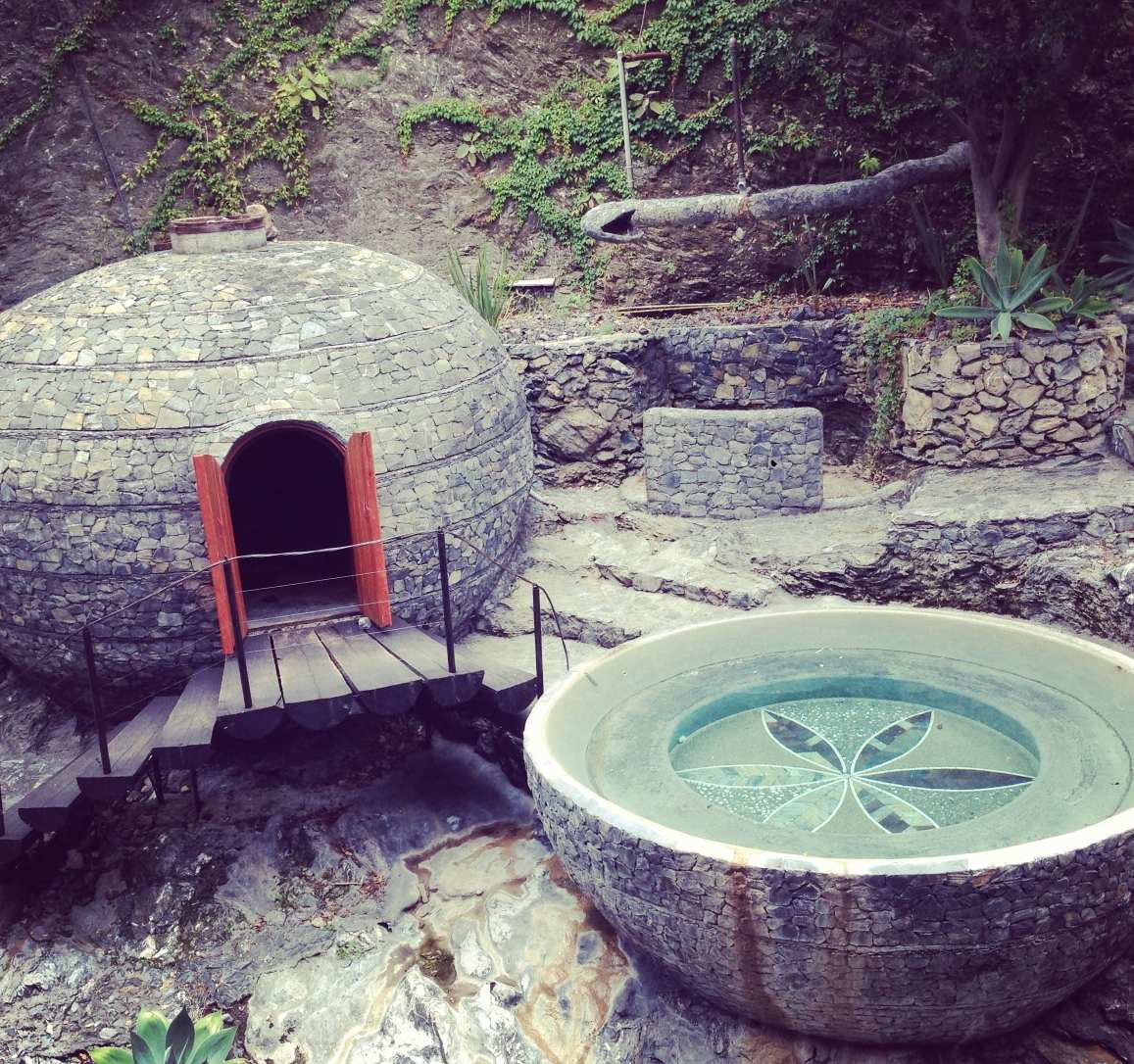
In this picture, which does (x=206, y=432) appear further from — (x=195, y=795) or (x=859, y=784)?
(x=859, y=784)

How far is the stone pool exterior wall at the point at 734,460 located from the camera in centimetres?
1066

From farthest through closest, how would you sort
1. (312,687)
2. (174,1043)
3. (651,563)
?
(651,563), (312,687), (174,1043)

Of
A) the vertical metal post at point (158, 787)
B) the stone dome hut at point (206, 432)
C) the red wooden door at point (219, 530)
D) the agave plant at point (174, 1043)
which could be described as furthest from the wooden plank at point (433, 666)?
the agave plant at point (174, 1043)

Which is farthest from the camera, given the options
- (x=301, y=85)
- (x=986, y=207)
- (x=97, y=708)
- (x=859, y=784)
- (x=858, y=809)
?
(x=301, y=85)

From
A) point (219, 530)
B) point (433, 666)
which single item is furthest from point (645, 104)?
point (433, 666)

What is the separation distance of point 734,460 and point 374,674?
4.60 meters

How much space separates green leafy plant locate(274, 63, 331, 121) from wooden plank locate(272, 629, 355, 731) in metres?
10.1

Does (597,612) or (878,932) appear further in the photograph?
(597,612)

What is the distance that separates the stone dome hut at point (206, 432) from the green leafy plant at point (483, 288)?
3.48m

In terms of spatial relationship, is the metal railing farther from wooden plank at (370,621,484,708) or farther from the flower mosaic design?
the flower mosaic design

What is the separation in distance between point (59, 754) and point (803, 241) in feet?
33.8

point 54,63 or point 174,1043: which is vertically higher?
point 54,63

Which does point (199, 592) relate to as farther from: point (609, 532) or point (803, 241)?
point (803, 241)

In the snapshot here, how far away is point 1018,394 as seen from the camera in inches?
404
